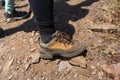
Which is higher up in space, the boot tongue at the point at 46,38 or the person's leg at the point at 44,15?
the person's leg at the point at 44,15

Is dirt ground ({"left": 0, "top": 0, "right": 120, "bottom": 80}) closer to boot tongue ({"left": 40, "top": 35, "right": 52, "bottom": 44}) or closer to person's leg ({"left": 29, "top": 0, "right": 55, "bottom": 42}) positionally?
boot tongue ({"left": 40, "top": 35, "right": 52, "bottom": 44})

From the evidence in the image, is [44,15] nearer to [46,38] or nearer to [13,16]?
[46,38]

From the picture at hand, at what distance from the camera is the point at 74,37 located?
4246 mm

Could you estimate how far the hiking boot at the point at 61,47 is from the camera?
3697 millimetres

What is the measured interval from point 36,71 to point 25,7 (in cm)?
197

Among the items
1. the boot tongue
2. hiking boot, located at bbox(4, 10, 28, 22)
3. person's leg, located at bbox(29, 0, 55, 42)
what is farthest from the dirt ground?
person's leg, located at bbox(29, 0, 55, 42)

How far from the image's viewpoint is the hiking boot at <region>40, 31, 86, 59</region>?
370 centimetres

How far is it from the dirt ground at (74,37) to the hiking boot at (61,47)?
0.12 meters

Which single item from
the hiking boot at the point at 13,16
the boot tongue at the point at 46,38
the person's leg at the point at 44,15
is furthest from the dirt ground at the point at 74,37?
the person's leg at the point at 44,15

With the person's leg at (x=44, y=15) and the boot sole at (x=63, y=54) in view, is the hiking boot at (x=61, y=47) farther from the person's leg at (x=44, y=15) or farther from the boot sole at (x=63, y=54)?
the person's leg at (x=44, y=15)

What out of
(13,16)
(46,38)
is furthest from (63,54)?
(13,16)

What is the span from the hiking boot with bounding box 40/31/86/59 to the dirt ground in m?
0.12

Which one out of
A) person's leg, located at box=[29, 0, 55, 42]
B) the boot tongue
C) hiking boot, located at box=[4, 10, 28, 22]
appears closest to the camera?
person's leg, located at box=[29, 0, 55, 42]

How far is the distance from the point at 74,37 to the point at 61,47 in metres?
0.58
